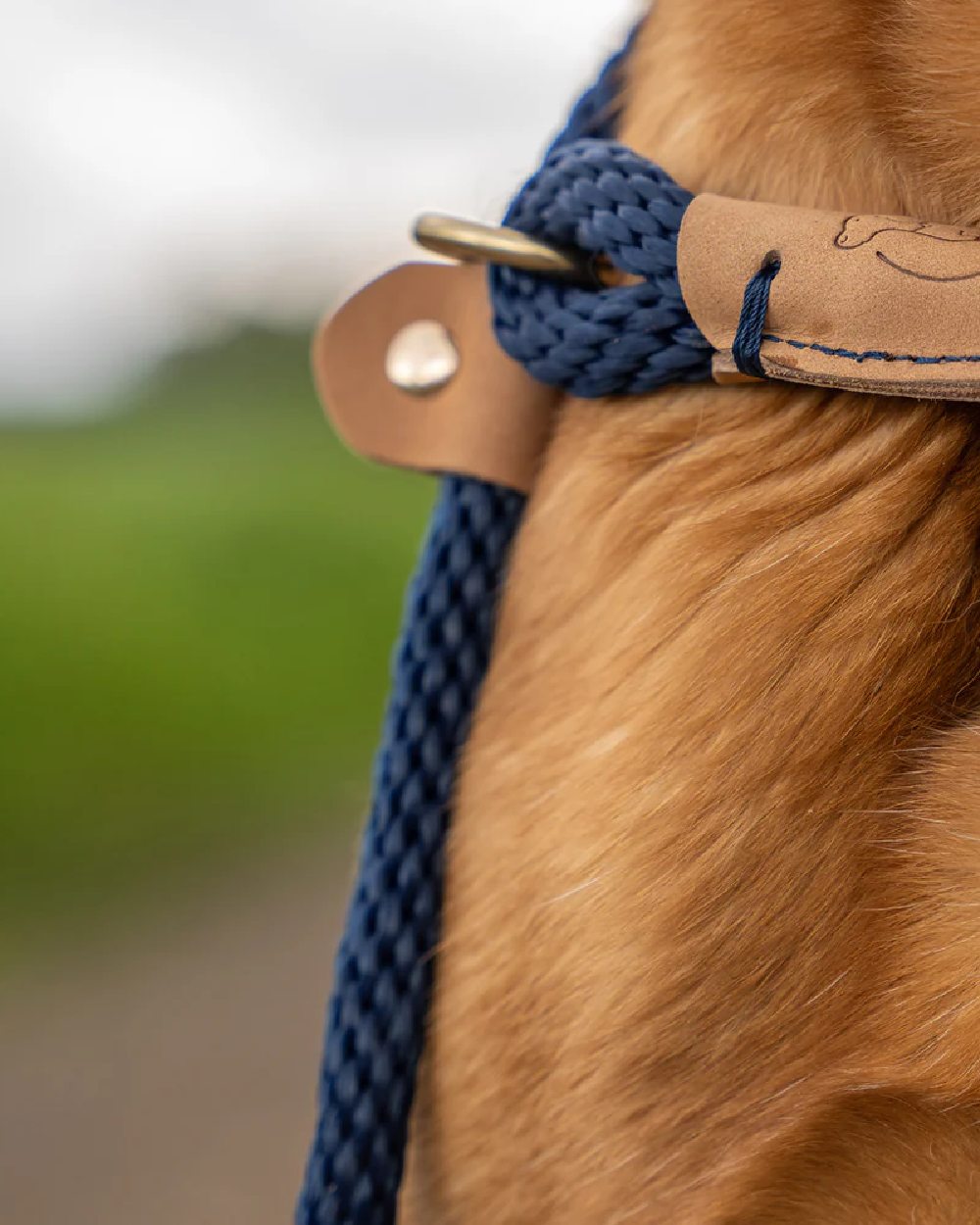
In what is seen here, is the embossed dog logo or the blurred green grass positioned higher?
the embossed dog logo

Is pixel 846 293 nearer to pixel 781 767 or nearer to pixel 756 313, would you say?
pixel 756 313

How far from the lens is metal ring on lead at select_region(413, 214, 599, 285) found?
1.35ft

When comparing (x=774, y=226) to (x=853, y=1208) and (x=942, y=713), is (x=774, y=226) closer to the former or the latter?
(x=942, y=713)

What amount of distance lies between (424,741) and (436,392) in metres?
0.13

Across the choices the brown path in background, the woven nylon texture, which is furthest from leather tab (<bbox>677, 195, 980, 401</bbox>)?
the brown path in background

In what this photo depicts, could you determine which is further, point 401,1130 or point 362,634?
point 362,634

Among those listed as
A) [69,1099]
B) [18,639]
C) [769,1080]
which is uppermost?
[769,1080]

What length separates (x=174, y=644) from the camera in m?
2.29

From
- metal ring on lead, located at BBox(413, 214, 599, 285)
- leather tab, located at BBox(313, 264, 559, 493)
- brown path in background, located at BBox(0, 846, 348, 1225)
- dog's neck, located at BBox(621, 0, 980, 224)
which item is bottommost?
brown path in background, located at BBox(0, 846, 348, 1225)

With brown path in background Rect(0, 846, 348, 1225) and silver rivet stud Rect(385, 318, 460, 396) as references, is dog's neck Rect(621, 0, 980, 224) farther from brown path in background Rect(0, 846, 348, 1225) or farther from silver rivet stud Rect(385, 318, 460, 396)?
brown path in background Rect(0, 846, 348, 1225)

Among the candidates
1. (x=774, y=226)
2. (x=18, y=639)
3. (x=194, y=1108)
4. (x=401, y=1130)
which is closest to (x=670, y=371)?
(x=774, y=226)

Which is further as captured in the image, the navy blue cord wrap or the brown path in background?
the brown path in background

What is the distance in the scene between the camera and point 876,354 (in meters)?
0.34

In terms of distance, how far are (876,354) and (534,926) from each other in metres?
0.20
